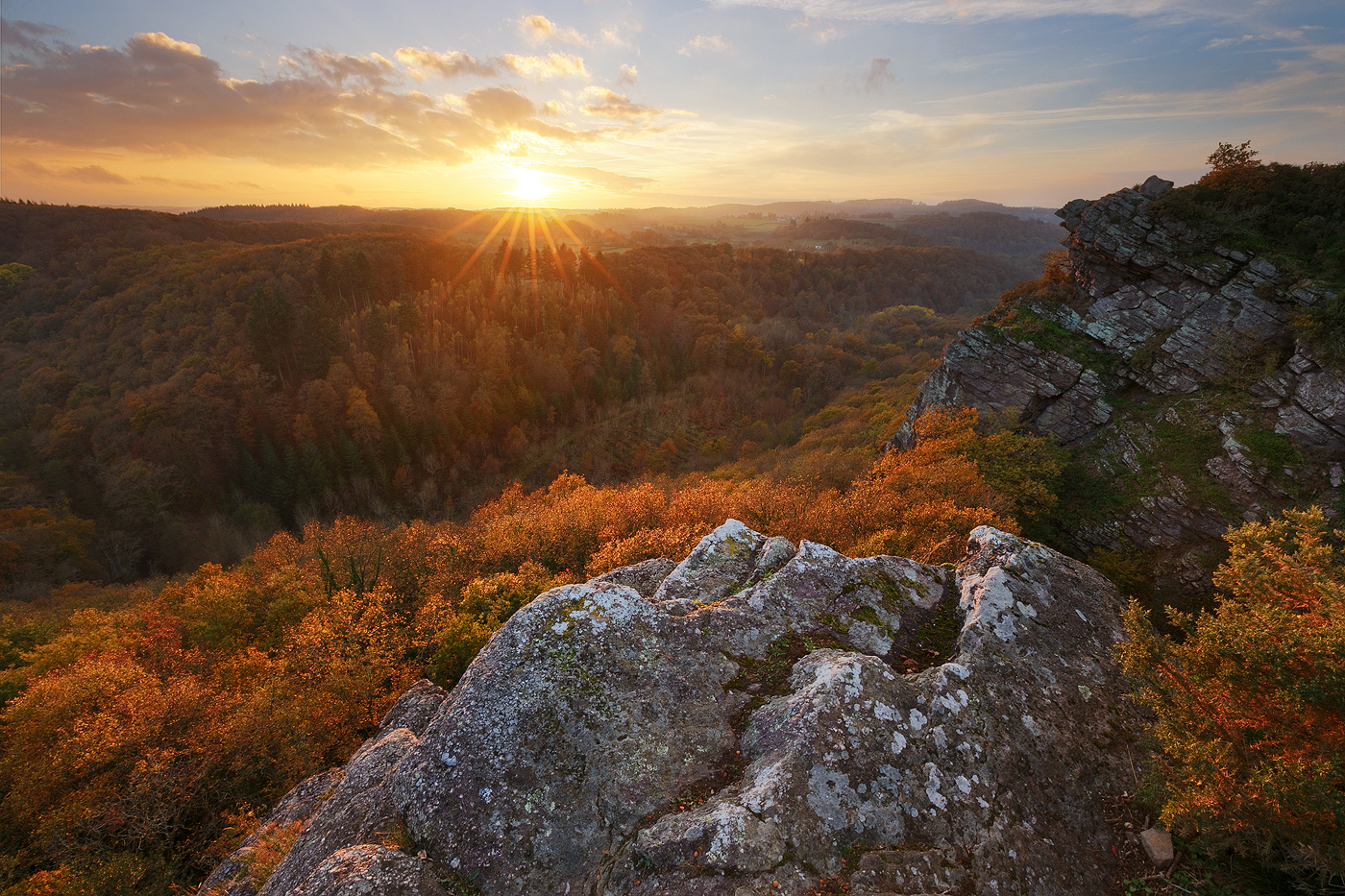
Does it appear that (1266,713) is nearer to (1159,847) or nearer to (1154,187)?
(1159,847)

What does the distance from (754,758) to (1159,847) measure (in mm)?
6366

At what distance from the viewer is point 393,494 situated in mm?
93875

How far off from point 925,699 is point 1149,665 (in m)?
4.09

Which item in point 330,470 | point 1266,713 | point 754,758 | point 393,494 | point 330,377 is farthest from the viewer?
point 330,377

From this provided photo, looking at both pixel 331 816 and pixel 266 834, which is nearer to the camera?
pixel 331 816

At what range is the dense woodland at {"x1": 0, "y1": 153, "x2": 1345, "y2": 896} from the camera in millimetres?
8805

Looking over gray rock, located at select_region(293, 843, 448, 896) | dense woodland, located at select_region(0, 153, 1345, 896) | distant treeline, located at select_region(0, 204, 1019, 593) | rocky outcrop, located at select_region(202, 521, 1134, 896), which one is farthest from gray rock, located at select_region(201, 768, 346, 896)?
distant treeline, located at select_region(0, 204, 1019, 593)

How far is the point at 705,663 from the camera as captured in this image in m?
11.7

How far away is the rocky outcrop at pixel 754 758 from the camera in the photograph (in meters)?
8.05

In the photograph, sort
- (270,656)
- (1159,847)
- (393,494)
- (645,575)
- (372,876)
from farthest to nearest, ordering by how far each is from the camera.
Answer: (393,494)
(270,656)
(645,575)
(372,876)
(1159,847)

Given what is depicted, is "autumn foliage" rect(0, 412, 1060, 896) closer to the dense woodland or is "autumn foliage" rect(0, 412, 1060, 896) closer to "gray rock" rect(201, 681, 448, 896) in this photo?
the dense woodland

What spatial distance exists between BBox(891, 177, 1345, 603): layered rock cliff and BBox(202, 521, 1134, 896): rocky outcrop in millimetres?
33938

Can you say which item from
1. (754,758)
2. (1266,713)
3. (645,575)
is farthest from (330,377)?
(1266,713)

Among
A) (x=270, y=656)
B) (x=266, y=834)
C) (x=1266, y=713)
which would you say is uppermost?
(x=1266, y=713)
